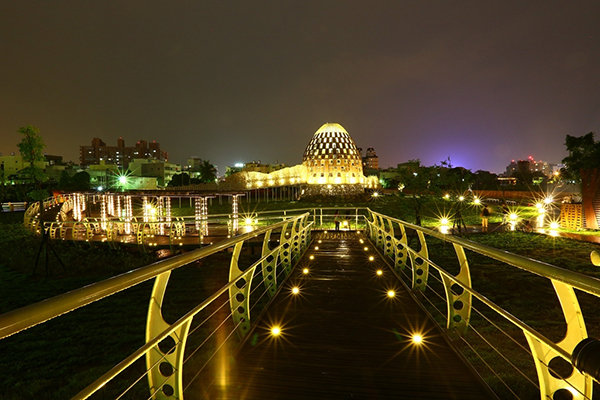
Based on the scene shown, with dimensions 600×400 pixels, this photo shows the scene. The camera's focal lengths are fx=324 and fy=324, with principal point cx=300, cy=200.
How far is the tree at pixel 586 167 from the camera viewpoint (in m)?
19.6

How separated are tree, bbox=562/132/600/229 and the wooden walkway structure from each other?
21.4 metres

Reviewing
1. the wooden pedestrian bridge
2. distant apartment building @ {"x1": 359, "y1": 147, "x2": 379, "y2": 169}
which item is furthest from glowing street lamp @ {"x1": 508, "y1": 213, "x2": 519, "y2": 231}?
distant apartment building @ {"x1": 359, "y1": 147, "x2": 379, "y2": 169}

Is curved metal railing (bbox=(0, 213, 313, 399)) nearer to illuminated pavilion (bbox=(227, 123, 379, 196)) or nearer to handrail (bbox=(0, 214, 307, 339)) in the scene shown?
handrail (bbox=(0, 214, 307, 339))

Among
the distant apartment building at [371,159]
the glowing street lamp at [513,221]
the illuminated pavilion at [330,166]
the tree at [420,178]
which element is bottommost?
the glowing street lamp at [513,221]

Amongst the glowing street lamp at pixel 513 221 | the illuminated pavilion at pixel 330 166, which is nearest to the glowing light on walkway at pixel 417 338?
the glowing street lamp at pixel 513 221

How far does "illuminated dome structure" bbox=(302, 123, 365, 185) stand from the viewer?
55.4 metres

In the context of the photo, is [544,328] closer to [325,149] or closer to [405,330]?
[405,330]

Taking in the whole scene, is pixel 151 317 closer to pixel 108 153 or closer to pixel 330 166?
pixel 330 166

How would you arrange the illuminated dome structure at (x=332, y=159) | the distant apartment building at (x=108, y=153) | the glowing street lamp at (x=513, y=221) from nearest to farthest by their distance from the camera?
1. the glowing street lamp at (x=513, y=221)
2. the illuminated dome structure at (x=332, y=159)
3. the distant apartment building at (x=108, y=153)

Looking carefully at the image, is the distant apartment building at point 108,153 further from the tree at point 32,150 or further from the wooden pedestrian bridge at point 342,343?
the wooden pedestrian bridge at point 342,343

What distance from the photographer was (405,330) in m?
3.81

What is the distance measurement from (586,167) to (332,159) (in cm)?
3387

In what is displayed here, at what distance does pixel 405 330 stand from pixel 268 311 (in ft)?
5.77

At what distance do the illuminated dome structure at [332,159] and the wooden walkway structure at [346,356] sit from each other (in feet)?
165
